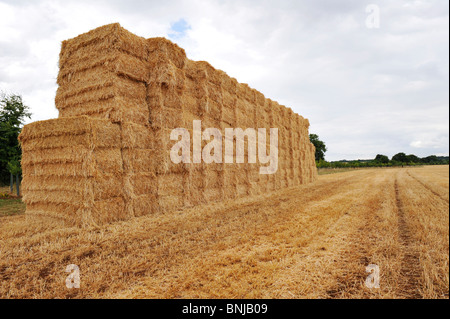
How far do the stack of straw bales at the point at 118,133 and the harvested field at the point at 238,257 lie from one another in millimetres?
863

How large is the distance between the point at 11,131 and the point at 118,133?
14148 millimetres

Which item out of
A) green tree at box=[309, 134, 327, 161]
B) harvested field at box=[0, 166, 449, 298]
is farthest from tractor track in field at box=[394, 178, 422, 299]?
green tree at box=[309, 134, 327, 161]

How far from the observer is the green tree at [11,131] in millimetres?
15231

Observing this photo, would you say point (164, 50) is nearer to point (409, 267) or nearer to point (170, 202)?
point (170, 202)

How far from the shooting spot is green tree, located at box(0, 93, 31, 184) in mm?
15231

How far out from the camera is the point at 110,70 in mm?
7160

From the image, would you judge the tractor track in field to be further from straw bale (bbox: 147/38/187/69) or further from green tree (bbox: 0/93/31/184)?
green tree (bbox: 0/93/31/184)

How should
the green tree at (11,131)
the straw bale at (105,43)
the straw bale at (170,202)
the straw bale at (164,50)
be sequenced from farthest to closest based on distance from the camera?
the green tree at (11,131), the straw bale at (164,50), the straw bale at (170,202), the straw bale at (105,43)

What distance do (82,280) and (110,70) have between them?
6.05 m

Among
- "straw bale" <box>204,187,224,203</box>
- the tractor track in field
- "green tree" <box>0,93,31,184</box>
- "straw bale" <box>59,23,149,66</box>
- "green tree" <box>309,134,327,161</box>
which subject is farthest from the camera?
"green tree" <box>309,134,327,161</box>

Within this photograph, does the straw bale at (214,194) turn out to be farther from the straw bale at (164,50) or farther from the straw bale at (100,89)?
the straw bale at (164,50)

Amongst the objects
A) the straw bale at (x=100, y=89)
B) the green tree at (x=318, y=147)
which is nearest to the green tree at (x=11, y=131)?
the straw bale at (x=100, y=89)

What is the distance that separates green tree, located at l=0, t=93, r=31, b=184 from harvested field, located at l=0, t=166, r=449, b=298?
1260cm
